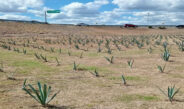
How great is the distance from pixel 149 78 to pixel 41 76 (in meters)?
2.80

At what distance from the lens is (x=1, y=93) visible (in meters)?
4.15

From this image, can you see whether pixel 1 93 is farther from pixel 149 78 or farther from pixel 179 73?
pixel 179 73

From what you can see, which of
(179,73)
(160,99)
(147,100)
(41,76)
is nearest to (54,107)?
(147,100)

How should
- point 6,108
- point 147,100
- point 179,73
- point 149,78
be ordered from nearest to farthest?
point 6,108
point 147,100
point 149,78
point 179,73

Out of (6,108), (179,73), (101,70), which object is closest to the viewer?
(6,108)

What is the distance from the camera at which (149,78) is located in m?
5.40

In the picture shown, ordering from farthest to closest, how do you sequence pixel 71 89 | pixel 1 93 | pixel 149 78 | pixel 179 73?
pixel 179 73 → pixel 149 78 → pixel 71 89 → pixel 1 93

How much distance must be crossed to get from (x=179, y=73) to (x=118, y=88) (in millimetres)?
2235

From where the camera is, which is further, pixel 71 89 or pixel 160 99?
pixel 71 89

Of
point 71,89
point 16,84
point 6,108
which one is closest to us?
point 6,108

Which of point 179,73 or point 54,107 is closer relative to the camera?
point 54,107

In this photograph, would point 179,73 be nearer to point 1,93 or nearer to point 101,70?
point 101,70

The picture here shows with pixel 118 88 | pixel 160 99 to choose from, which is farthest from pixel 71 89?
pixel 160 99

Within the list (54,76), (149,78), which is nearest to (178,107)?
(149,78)
